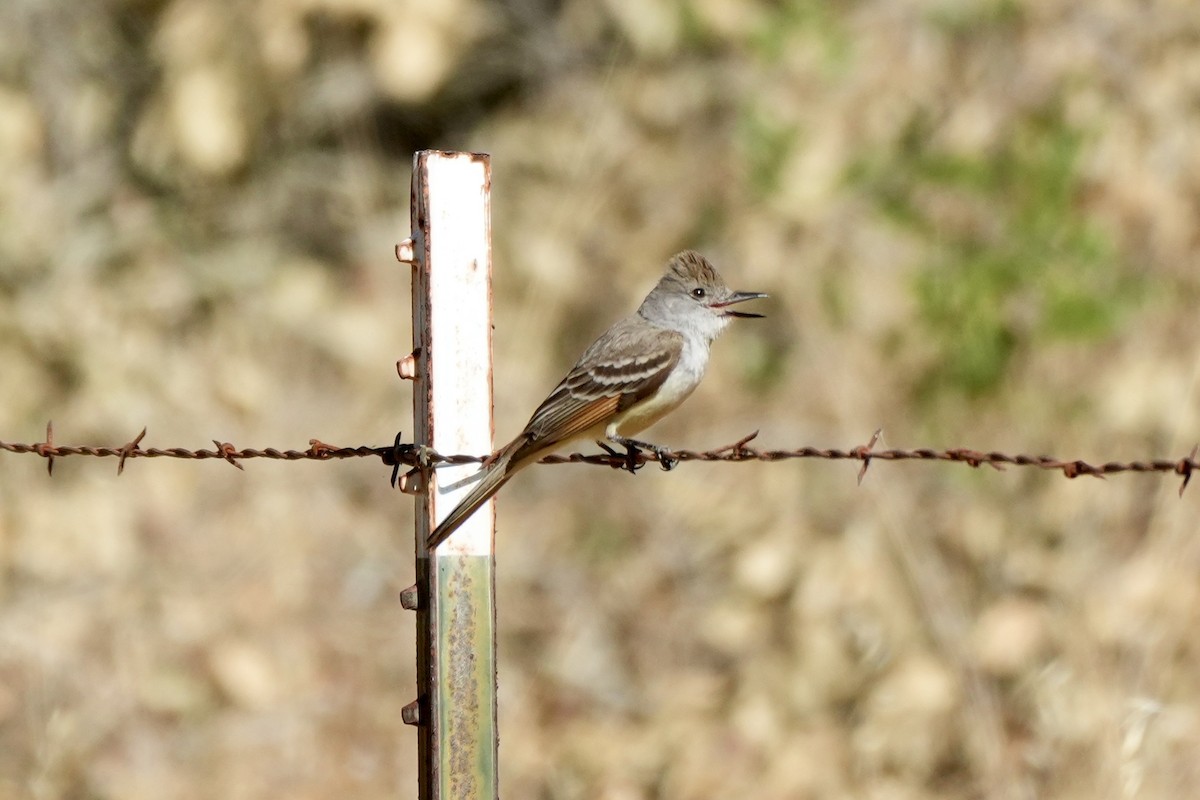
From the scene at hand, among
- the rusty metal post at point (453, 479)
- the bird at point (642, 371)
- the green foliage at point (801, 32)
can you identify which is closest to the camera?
the rusty metal post at point (453, 479)

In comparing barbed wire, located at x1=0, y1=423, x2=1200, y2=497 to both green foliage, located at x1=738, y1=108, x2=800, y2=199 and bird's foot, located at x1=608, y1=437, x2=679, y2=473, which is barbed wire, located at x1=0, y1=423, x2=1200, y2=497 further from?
green foliage, located at x1=738, y1=108, x2=800, y2=199

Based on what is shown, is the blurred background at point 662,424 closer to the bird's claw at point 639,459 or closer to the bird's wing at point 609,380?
the bird's claw at point 639,459

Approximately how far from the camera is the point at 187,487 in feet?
31.9

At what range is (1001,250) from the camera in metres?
8.31

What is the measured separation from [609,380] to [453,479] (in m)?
1.66

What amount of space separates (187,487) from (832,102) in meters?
4.51

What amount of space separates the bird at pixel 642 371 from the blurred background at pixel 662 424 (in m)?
2.07

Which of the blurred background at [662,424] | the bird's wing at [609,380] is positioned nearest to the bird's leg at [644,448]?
the bird's wing at [609,380]

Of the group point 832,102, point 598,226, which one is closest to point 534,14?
point 598,226

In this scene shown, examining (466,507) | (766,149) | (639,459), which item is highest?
(766,149)

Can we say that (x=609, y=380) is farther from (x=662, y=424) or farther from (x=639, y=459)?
(x=662, y=424)

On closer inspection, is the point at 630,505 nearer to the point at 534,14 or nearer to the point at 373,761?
the point at 373,761

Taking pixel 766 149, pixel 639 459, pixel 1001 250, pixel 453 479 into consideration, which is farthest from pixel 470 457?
pixel 766 149

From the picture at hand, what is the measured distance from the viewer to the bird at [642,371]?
486 centimetres
